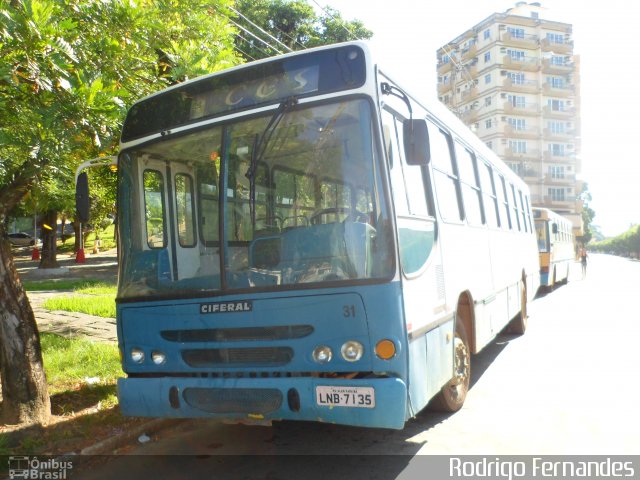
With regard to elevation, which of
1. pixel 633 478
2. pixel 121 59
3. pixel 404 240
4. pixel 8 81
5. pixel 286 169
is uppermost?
pixel 121 59

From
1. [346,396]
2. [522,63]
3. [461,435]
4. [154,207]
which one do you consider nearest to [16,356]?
[154,207]

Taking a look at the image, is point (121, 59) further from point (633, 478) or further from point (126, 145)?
point (633, 478)

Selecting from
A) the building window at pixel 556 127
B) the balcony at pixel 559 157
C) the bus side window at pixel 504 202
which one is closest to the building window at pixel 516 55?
the building window at pixel 556 127

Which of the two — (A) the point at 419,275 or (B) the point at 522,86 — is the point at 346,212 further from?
(B) the point at 522,86

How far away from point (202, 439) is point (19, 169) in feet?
9.73

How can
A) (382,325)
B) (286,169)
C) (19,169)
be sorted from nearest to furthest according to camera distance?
(382,325) → (286,169) → (19,169)

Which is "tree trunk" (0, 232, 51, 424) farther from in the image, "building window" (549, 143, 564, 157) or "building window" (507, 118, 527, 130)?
"building window" (549, 143, 564, 157)

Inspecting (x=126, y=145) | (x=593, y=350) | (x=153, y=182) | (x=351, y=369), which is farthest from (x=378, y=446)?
(x=593, y=350)

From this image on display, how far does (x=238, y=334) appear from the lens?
409 cm

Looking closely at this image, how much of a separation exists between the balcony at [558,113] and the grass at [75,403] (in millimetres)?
66839

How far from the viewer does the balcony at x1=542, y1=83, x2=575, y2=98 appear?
6600 cm

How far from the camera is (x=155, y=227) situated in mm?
4879

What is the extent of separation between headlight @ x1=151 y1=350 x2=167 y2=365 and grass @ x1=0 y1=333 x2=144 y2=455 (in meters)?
1.09

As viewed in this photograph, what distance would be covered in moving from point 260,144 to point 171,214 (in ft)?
4.02
